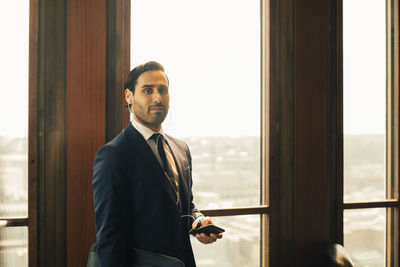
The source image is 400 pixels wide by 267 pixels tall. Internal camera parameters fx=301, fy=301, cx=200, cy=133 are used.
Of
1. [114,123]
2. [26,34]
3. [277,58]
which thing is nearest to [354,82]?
[277,58]

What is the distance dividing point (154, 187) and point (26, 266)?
98 cm

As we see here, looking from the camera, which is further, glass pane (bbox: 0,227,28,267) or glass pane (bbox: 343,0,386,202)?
glass pane (bbox: 343,0,386,202)

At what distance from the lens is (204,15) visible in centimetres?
193

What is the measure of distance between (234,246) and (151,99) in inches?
45.5

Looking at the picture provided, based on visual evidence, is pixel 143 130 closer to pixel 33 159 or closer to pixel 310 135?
pixel 33 159

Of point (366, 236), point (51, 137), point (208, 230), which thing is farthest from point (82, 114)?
point (366, 236)

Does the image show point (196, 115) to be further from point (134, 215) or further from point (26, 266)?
point (26, 266)

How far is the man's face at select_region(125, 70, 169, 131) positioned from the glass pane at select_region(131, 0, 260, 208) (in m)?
0.45

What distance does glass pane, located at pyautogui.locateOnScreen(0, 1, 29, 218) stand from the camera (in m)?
1.62

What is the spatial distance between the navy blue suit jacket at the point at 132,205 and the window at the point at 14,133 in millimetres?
674

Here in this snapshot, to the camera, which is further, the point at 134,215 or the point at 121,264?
the point at 134,215

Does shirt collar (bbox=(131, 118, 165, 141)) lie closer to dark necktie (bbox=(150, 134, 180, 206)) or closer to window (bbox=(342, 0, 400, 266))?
dark necktie (bbox=(150, 134, 180, 206))

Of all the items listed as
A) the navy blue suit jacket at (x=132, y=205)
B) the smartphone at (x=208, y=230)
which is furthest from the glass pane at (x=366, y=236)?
the navy blue suit jacket at (x=132, y=205)

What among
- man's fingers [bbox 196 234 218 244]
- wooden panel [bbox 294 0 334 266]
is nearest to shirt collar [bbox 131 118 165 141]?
man's fingers [bbox 196 234 218 244]
